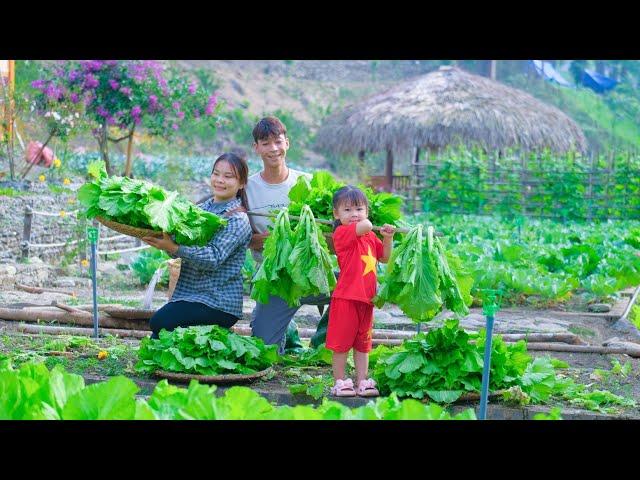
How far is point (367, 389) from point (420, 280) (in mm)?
655

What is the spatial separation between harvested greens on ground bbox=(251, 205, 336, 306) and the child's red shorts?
0.13 meters

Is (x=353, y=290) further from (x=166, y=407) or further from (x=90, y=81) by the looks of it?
(x=90, y=81)

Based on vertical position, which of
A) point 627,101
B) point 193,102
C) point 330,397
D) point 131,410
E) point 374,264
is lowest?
point 330,397

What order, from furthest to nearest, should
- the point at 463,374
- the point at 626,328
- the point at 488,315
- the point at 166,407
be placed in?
the point at 626,328
the point at 463,374
the point at 488,315
the point at 166,407

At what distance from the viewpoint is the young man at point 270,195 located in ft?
17.8

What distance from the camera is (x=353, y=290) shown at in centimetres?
471

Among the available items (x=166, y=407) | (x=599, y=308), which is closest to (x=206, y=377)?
(x=166, y=407)

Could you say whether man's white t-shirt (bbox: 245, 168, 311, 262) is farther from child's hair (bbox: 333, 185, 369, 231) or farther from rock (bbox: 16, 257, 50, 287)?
rock (bbox: 16, 257, 50, 287)

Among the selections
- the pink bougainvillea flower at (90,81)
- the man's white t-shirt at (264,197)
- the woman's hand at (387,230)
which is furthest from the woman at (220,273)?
the pink bougainvillea flower at (90,81)

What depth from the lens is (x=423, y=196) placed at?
19641mm

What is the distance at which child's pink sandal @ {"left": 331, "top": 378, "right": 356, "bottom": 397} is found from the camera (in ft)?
15.2
